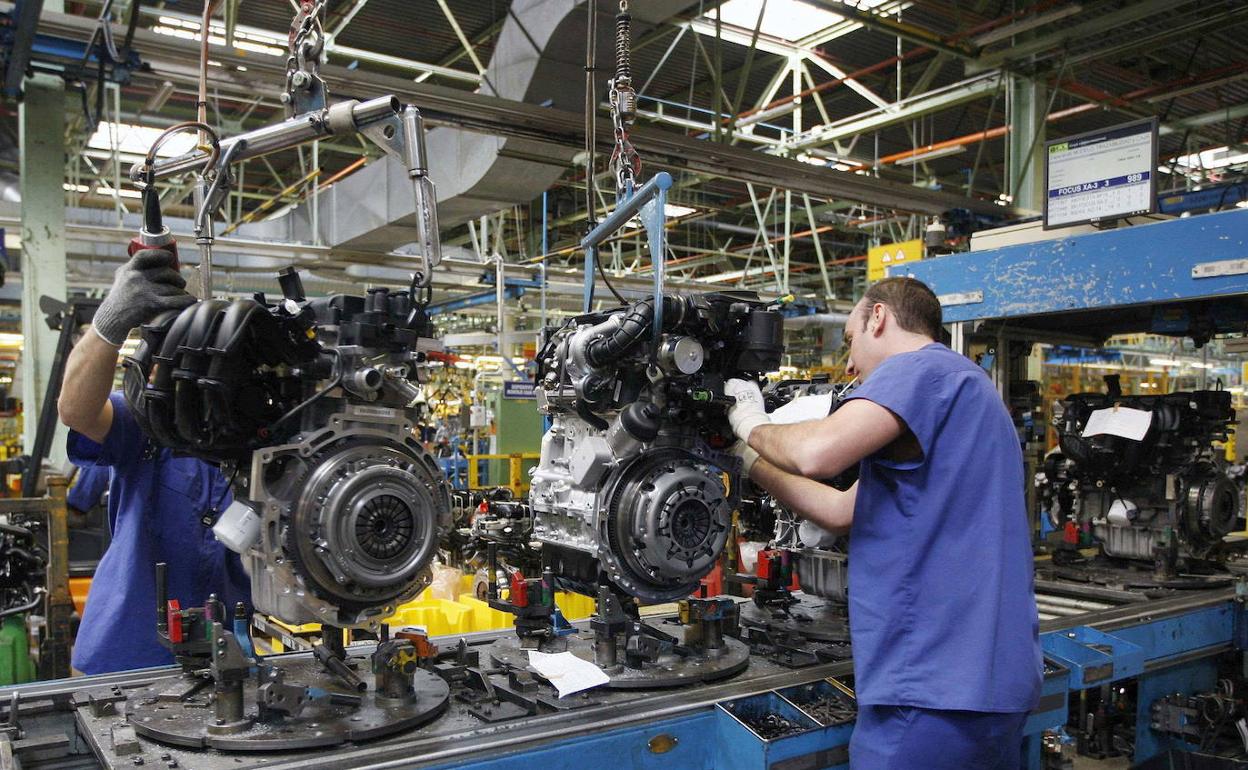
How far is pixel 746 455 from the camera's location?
107 inches

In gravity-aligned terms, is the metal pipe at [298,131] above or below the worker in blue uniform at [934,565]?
above

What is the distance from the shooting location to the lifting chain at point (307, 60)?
7.64 feet

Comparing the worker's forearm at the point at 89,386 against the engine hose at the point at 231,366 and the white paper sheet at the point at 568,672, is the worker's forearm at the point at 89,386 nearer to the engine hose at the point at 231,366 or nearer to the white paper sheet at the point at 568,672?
the engine hose at the point at 231,366

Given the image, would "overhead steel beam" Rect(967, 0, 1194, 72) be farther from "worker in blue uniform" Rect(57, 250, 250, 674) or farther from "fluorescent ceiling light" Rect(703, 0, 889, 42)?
"worker in blue uniform" Rect(57, 250, 250, 674)

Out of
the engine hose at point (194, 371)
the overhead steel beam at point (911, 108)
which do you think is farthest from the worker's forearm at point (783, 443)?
the overhead steel beam at point (911, 108)

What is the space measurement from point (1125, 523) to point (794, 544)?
237 centimetres

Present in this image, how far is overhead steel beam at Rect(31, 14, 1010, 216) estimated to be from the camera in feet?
14.8

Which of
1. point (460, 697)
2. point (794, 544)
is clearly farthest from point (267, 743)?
point (794, 544)

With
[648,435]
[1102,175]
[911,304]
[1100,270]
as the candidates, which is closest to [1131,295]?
[1100,270]

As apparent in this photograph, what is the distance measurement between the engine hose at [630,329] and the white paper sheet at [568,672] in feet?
2.64

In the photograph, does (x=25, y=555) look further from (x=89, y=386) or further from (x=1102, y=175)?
(x=1102, y=175)

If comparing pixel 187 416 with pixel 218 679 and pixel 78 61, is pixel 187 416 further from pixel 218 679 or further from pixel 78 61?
pixel 78 61

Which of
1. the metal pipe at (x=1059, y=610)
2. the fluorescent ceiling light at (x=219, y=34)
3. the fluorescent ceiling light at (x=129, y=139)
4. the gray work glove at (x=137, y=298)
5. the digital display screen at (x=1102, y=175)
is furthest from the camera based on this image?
the fluorescent ceiling light at (x=129, y=139)

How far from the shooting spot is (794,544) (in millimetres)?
3426
